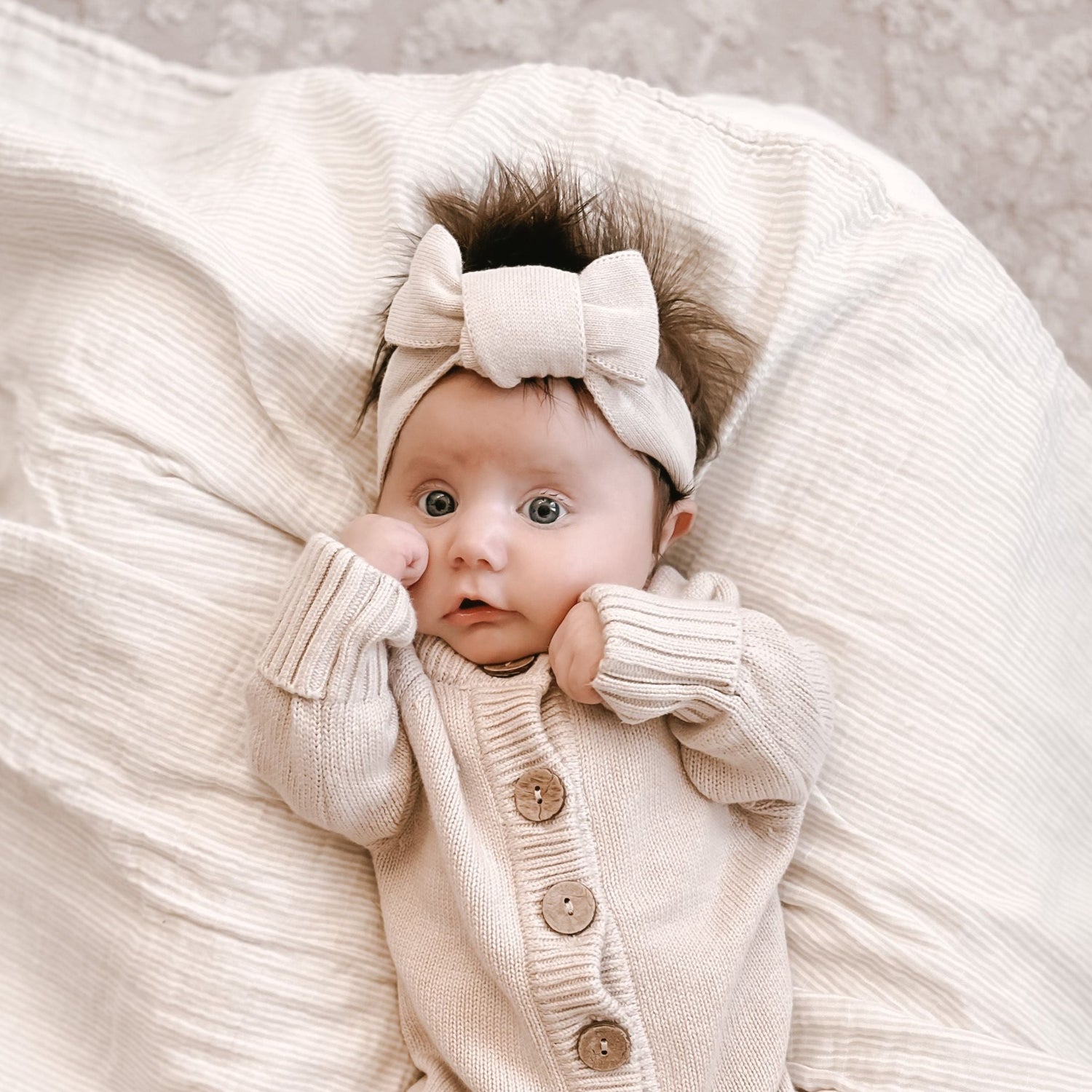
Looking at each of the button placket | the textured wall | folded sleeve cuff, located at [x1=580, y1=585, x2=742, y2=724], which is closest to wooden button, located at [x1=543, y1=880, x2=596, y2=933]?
the button placket

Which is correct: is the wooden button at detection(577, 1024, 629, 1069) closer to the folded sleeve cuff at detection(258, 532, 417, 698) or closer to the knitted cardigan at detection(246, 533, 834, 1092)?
the knitted cardigan at detection(246, 533, 834, 1092)

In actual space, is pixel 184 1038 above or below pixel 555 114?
below

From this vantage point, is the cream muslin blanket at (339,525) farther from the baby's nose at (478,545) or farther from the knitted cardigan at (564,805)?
the baby's nose at (478,545)

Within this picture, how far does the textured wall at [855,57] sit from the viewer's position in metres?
1.89

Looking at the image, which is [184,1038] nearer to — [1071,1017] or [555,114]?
[1071,1017]

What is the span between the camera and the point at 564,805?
1.14 m

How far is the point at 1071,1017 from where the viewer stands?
1.25 meters

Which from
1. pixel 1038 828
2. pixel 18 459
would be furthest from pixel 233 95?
pixel 1038 828

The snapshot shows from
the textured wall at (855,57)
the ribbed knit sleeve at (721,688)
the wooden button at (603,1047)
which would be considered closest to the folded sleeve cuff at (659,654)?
the ribbed knit sleeve at (721,688)

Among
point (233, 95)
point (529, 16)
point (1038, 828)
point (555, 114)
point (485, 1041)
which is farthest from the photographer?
point (529, 16)

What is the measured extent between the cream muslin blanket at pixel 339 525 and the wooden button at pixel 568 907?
8.9 inches

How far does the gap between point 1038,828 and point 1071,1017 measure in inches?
7.3

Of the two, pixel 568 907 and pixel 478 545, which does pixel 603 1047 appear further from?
pixel 478 545

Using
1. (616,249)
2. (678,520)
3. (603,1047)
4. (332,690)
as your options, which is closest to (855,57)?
(616,249)
